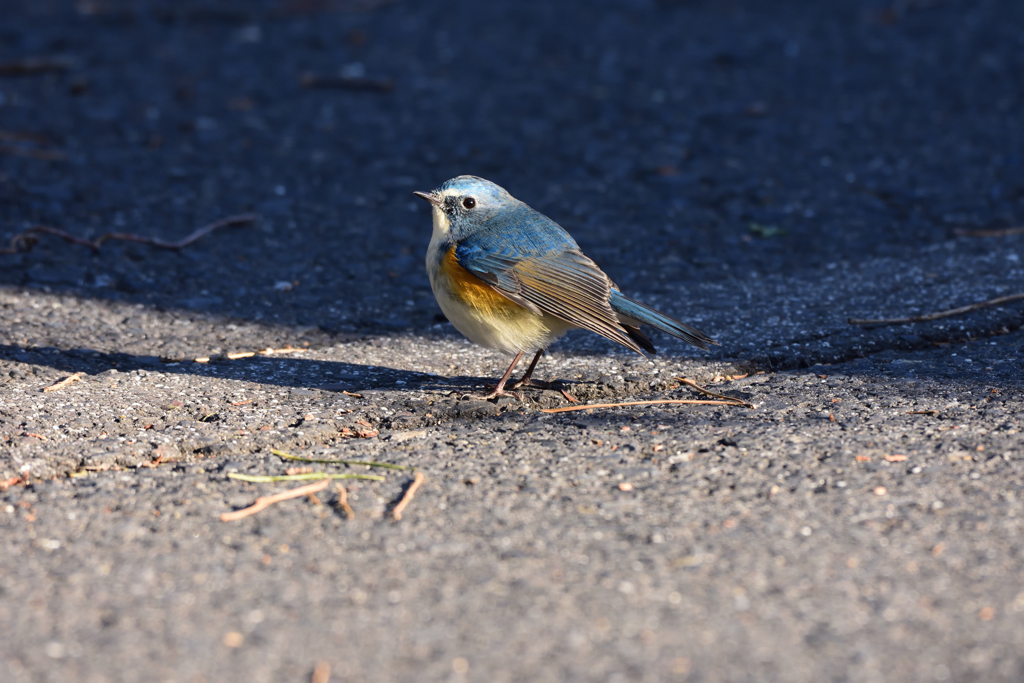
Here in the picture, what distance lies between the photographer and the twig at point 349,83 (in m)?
7.83

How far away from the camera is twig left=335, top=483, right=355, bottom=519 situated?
2.70 m

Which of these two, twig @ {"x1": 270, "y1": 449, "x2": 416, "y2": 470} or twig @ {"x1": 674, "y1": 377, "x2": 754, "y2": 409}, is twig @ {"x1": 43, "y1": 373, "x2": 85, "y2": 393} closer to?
twig @ {"x1": 270, "y1": 449, "x2": 416, "y2": 470}

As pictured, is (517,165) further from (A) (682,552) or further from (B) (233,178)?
(A) (682,552)

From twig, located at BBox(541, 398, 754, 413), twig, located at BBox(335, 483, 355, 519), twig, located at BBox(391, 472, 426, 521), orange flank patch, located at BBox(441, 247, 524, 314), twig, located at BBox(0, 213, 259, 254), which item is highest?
orange flank patch, located at BBox(441, 247, 524, 314)

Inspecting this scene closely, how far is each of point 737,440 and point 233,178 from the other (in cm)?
444

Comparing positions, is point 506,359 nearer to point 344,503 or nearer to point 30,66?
point 344,503

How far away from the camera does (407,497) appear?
9.12 feet

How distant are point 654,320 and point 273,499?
1.67m

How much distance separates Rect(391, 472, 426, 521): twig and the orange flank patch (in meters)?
1.03

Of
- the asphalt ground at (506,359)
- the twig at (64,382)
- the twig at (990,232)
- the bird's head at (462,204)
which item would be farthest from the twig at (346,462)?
the twig at (990,232)

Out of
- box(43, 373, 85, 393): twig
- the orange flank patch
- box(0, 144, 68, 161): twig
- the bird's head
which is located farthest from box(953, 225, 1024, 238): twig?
box(0, 144, 68, 161): twig

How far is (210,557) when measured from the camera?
2.46m

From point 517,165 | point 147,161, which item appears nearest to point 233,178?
point 147,161

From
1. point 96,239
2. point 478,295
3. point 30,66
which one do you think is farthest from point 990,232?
point 30,66
